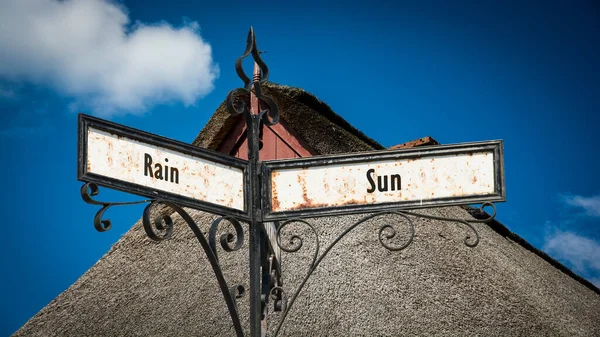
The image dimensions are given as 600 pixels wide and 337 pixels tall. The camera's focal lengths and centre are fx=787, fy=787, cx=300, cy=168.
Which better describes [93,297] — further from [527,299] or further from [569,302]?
[569,302]

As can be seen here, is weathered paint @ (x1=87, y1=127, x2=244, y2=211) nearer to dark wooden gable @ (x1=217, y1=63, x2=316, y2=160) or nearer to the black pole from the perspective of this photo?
the black pole

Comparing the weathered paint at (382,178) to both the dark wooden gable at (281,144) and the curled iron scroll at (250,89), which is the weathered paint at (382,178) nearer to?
the curled iron scroll at (250,89)

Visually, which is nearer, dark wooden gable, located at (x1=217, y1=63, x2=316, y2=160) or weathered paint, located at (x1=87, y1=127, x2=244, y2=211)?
weathered paint, located at (x1=87, y1=127, x2=244, y2=211)

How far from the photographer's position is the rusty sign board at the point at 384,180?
3.32m

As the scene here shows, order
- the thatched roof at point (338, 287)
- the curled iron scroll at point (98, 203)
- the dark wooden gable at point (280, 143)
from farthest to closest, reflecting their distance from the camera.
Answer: the dark wooden gable at point (280, 143) → the thatched roof at point (338, 287) → the curled iron scroll at point (98, 203)

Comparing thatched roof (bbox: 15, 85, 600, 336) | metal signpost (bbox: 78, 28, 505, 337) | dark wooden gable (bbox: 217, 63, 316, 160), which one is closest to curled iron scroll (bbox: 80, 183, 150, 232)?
metal signpost (bbox: 78, 28, 505, 337)

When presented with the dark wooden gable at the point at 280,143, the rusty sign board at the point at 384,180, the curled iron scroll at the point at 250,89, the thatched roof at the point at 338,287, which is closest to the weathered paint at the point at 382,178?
the rusty sign board at the point at 384,180

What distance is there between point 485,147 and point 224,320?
14.6 feet

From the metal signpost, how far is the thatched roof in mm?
3419

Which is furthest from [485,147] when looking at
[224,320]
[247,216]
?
[224,320]

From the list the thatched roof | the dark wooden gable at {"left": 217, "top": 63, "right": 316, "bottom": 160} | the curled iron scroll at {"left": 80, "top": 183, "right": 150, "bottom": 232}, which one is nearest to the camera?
the curled iron scroll at {"left": 80, "top": 183, "right": 150, "bottom": 232}

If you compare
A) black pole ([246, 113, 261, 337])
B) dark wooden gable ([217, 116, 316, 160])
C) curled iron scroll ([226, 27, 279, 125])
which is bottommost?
black pole ([246, 113, 261, 337])

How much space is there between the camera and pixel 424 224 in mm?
8328

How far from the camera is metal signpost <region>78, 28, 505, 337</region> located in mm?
3260
